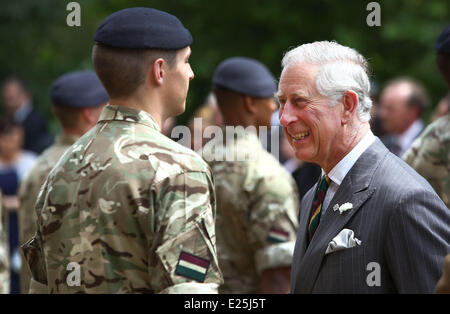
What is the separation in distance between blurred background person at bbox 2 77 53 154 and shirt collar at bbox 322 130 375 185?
881 centimetres

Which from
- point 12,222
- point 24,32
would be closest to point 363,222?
point 12,222

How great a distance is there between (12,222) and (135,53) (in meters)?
6.10

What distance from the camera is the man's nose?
151 inches

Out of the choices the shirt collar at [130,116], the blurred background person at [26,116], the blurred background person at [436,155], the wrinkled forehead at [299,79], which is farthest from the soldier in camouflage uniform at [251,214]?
the blurred background person at [26,116]

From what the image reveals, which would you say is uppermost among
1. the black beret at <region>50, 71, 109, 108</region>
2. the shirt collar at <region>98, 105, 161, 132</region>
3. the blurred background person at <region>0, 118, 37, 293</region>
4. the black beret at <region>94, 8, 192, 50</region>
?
the black beret at <region>94, 8, 192, 50</region>

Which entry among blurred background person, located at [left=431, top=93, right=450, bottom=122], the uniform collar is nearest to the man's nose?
the uniform collar

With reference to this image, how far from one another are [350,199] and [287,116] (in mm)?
545

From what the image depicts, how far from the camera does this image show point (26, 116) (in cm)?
1248

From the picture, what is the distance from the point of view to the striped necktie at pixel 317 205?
12.4 feet

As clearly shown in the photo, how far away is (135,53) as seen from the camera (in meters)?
3.50

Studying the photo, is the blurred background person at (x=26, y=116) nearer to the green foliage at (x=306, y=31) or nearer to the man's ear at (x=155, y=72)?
the green foliage at (x=306, y=31)

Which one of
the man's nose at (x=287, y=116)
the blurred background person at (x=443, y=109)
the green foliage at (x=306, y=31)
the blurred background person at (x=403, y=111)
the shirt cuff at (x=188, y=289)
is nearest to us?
the shirt cuff at (x=188, y=289)

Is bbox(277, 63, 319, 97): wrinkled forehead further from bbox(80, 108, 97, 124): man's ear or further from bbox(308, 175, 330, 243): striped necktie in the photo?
bbox(80, 108, 97, 124): man's ear

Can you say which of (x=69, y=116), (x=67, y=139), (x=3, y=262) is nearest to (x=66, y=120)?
(x=69, y=116)
